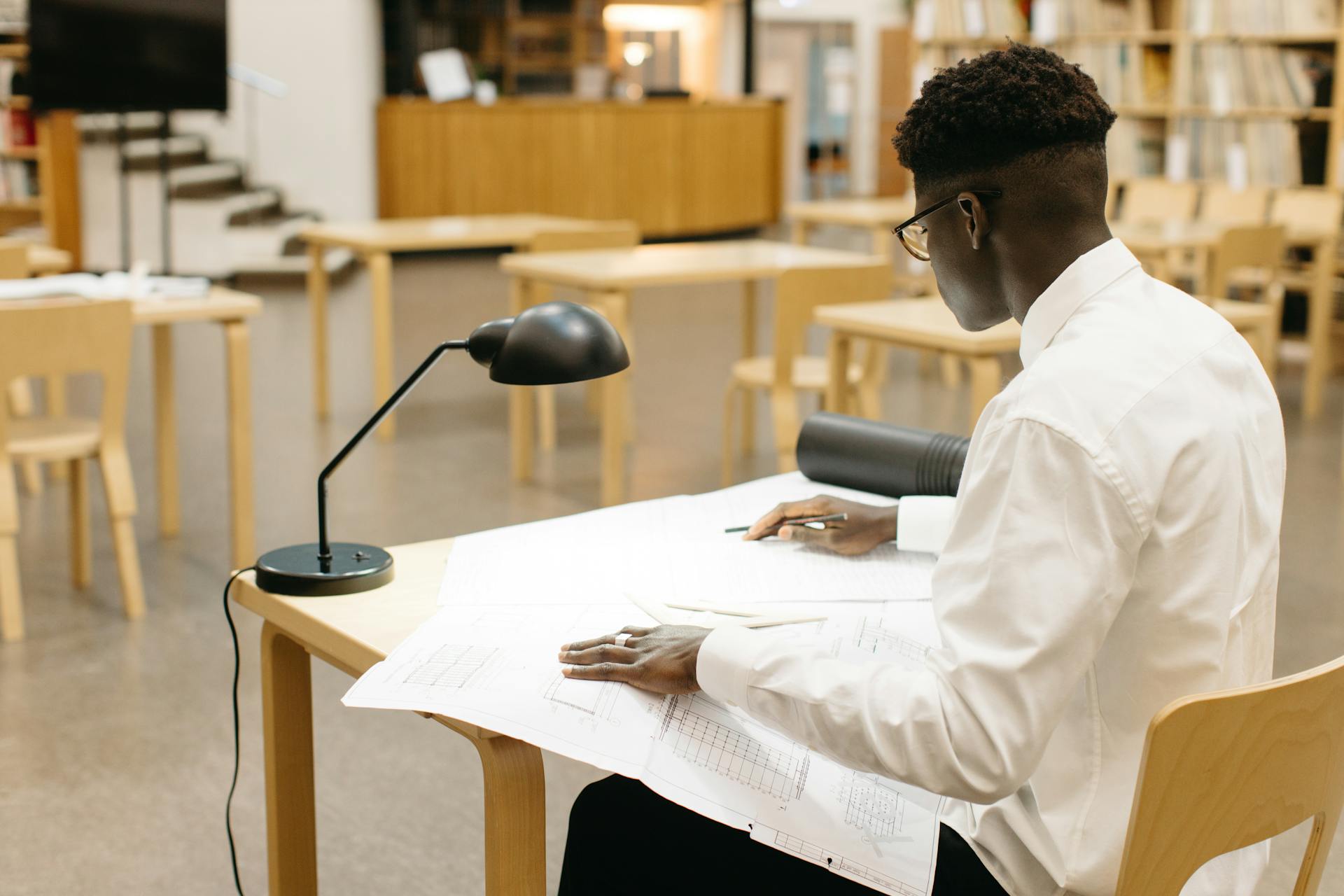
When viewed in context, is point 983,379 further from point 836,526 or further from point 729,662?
point 729,662

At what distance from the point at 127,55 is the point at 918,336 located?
4855 millimetres

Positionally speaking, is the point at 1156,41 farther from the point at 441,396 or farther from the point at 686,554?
the point at 686,554

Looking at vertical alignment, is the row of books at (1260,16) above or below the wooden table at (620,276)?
above

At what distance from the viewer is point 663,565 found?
1588 millimetres

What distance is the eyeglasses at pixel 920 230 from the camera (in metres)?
1.14

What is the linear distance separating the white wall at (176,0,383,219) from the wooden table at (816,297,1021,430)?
23.9 ft

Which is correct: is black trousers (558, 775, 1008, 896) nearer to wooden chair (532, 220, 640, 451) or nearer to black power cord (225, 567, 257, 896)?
black power cord (225, 567, 257, 896)

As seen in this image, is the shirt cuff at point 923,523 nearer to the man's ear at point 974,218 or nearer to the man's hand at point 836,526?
the man's hand at point 836,526

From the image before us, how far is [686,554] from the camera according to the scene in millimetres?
1623

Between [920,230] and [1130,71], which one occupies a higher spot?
[1130,71]

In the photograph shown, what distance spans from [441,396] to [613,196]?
18.9 ft

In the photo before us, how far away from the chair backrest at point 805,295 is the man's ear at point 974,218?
2.64m

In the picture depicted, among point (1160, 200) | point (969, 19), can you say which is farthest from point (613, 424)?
point (969, 19)

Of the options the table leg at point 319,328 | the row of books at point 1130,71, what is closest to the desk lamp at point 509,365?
the table leg at point 319,328
